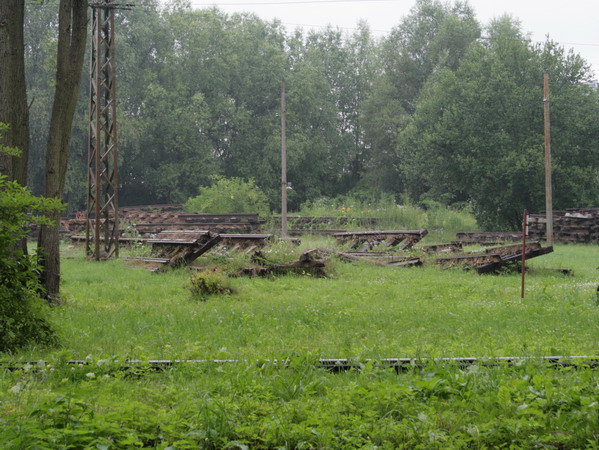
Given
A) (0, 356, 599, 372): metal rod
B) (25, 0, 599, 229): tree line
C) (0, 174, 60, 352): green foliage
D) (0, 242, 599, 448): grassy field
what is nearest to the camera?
(0, 242, 599, 448): grassy field

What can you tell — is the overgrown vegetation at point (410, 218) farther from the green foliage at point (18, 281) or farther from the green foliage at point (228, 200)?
the green foliage at point (18, 281)

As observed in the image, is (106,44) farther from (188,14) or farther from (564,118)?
(188,14)

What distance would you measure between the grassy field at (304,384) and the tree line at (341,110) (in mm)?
27751

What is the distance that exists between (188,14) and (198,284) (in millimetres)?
47686

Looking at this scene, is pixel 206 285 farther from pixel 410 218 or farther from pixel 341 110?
pixel 341 110

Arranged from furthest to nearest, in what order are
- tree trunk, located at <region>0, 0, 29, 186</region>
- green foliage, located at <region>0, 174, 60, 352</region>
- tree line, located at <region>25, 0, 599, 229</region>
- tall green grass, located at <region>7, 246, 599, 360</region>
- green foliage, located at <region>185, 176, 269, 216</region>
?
green foliage, located at <region>185, 176, 269, 216</region>
tree line, located at <region>25, 0, 599, 229</region>
tree trunk, located at <region>0, 0, 29, 186</region>
tall green grass, located at <region>7, 246, 599, 360</region>
green foliage, located at <region>0, 174, 60, 352</region>

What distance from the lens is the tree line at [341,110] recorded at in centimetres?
3716

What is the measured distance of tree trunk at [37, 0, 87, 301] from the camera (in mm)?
11148

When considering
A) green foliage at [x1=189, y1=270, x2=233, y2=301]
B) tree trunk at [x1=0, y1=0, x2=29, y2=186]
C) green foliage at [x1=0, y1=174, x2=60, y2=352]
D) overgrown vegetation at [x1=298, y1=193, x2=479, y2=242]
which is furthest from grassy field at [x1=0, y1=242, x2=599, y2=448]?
overgrown vegetation at [x1=298, y1=193, x2=479, y2=242]

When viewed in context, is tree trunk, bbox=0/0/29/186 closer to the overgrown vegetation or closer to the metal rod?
the metal rod

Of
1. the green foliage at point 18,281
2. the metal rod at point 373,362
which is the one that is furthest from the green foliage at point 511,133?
the green foliage at point 18,281

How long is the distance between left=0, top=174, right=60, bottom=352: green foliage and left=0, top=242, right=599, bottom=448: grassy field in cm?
32

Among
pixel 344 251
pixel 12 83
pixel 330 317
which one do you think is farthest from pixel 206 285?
pixel 344 251

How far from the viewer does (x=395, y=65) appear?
200 feet
